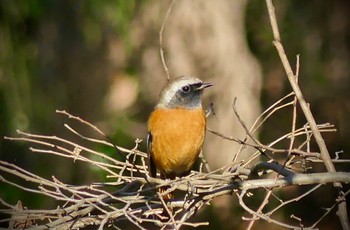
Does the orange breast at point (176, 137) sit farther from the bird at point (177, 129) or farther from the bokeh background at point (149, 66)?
the bokeh background at point (149, 66)

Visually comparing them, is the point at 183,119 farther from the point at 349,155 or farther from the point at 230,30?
the point at 349,155

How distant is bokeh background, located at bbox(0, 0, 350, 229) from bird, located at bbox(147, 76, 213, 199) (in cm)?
242

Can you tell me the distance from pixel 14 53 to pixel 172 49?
1.97 meters

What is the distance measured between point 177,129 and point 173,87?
295 mm

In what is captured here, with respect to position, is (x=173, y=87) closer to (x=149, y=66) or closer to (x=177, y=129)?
(x=177, y=129)

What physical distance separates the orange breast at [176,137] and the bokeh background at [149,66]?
2.46 meters

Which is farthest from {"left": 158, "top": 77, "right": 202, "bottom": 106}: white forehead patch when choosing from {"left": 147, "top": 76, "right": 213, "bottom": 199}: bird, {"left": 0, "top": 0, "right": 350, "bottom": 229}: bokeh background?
{"left": 0, "top": 0, "right": 350, "bottom": 229}: bokeh background

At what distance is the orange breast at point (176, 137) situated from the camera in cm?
570

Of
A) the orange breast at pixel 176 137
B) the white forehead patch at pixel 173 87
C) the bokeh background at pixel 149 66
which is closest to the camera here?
the orange breast at pixel 176 137

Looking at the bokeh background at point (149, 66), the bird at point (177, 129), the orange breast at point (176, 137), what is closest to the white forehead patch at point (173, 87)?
the bird at point (177, 129)

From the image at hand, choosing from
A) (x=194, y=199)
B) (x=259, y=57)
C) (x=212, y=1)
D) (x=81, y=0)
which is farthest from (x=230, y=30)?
(x=194, y=199)

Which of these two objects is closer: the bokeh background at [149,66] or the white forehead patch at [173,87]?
the white forehead patch at [173,87]

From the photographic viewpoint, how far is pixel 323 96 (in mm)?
11641

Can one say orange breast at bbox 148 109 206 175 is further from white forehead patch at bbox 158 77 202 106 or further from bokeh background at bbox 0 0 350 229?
bokeh background at bbox 0 0 350 229
